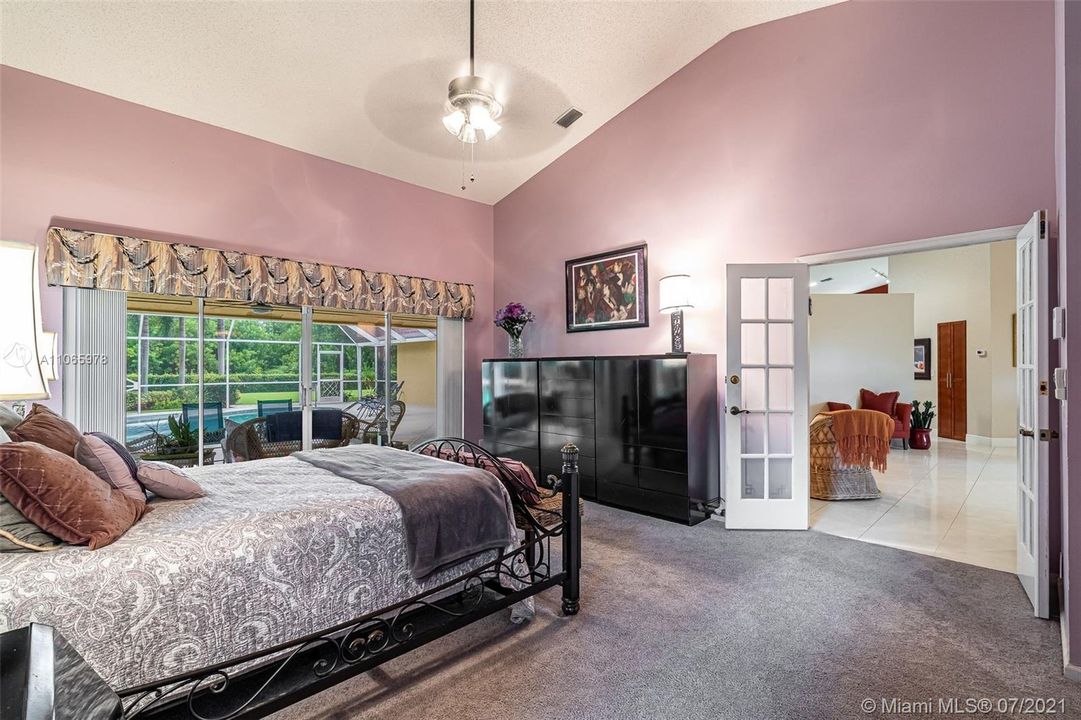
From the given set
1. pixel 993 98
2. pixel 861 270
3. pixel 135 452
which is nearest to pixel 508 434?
pixel 135 452

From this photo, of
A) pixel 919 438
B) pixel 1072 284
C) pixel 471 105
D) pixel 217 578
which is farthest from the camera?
pixel 919 438

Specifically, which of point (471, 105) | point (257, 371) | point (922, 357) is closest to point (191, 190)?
point (257, 371)

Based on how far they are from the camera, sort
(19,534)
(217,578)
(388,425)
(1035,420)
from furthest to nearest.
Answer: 1. (388,425)
2. (1035,420)
3. (217,578)
4. (19,534)

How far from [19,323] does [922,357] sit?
10328mm

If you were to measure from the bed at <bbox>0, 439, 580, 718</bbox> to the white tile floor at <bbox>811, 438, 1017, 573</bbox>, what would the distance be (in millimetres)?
2789

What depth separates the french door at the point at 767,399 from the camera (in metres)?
3.71

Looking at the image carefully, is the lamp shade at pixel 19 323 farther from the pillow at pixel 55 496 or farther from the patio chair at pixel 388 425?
the patio chair at pixel 388 425

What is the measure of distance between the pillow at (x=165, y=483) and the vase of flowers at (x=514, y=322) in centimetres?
361

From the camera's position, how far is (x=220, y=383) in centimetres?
415

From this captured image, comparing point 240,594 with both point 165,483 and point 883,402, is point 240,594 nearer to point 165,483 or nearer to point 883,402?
point 165,483

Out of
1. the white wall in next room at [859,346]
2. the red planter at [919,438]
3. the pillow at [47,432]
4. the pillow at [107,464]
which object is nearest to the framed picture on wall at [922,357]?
the white wall in next room at [859,346]

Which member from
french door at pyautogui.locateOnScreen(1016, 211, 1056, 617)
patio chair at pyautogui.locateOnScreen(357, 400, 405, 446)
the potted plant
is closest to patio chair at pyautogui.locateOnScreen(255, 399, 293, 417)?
patio chair at pyautogui.locateOnScreen(357, 400, 405, 446)

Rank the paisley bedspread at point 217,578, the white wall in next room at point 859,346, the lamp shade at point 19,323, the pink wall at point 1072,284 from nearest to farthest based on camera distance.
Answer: the lamp shade at point 19,323 < the paisley bedspread at point 217,578 < the pink wall at point 1072,284 < the white wall in next room at point 859,346

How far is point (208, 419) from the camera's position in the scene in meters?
4.08
